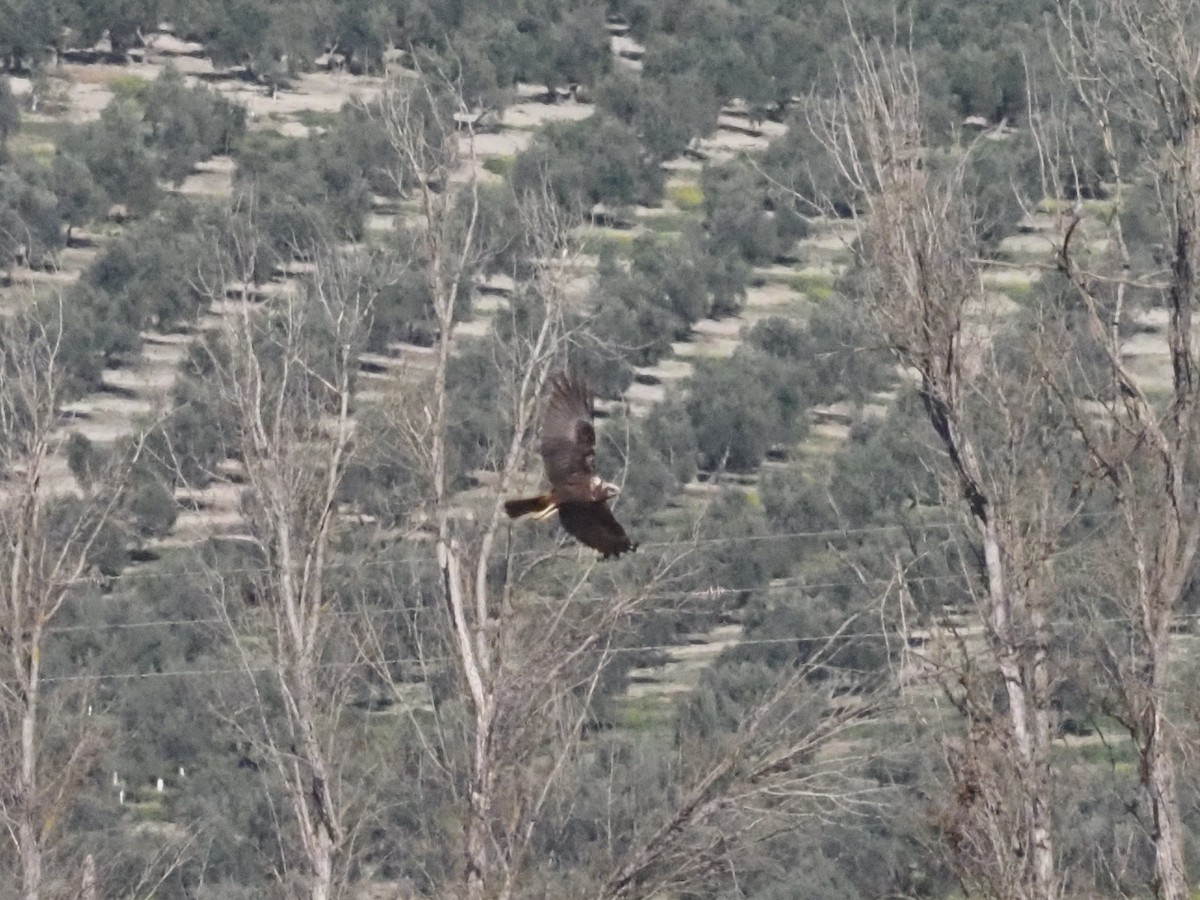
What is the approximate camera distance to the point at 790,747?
50.9 feet

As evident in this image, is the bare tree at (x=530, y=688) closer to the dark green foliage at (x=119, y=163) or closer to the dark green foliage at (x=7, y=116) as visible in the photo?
the dark green foliage at (x=119, y=163)

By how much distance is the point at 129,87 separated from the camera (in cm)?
7775

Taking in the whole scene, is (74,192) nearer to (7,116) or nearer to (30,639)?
(7,116)

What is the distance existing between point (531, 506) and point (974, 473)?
378 cm

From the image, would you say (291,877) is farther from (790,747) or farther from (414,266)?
(414,266)

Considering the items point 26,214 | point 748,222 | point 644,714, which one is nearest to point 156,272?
point 26,214

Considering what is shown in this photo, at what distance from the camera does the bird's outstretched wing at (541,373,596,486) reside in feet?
47.3

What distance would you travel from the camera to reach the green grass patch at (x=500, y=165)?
2805 inches

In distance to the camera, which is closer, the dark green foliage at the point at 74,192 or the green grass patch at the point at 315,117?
the dark green foliage at the point at 74,192

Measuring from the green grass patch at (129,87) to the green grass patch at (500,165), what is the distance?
32.9 feet

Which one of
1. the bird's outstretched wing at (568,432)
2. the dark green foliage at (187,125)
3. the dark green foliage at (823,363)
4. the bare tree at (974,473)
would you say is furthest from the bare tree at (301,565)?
the dark green foliage at (187,125)

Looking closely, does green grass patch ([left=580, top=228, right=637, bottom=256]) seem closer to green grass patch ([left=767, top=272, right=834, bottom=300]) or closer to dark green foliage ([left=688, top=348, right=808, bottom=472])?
green grass patch ([left=767, top=272, right=834, bottom=300])

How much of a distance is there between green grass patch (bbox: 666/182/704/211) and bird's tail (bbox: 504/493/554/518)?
60081 mm

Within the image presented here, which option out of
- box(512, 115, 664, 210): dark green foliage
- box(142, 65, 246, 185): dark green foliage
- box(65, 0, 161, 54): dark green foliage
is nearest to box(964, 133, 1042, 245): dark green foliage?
box(512, 115, 664, 210): dark green foliage
